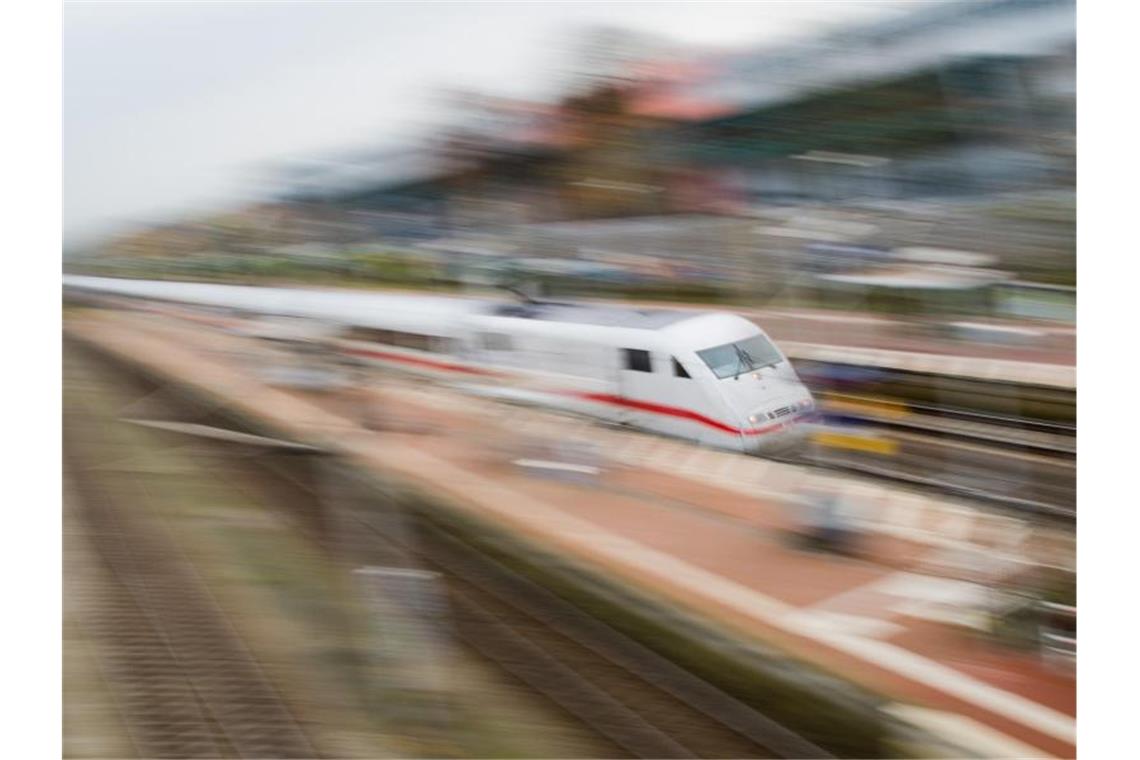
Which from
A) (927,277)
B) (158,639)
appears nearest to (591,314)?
(927,277)

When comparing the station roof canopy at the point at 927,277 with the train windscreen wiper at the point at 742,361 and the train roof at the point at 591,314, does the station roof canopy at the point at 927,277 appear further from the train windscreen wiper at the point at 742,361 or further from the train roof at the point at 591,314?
the train roof at the point at 591,314

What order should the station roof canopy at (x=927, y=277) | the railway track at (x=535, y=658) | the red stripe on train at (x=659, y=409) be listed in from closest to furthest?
1. the railway track at (x=535, y=658)
2. the station roof canopy at (x=927, y=277)
3. the red stripe on train at (x=659, y=409)

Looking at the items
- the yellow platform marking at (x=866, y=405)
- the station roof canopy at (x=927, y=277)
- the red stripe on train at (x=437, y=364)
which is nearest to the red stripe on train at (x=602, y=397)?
the red stripe on train at (x=437, y=364)

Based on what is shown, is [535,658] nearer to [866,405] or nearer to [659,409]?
[659,409]

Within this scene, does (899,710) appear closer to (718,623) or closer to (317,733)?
(718,623)

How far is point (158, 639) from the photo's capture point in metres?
2.34

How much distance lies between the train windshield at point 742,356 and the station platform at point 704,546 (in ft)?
0.95

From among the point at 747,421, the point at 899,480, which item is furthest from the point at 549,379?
the point at 899,480

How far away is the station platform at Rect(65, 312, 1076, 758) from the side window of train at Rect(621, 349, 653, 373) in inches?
10.6

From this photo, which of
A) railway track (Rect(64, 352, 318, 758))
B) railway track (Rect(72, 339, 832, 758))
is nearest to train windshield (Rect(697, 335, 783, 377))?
railway track (Rect(72, 339, 832, 758))

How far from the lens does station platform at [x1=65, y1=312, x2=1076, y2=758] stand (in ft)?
6.98

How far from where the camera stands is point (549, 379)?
2488 mm

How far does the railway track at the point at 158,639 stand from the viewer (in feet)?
7.10

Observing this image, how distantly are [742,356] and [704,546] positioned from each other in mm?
529
